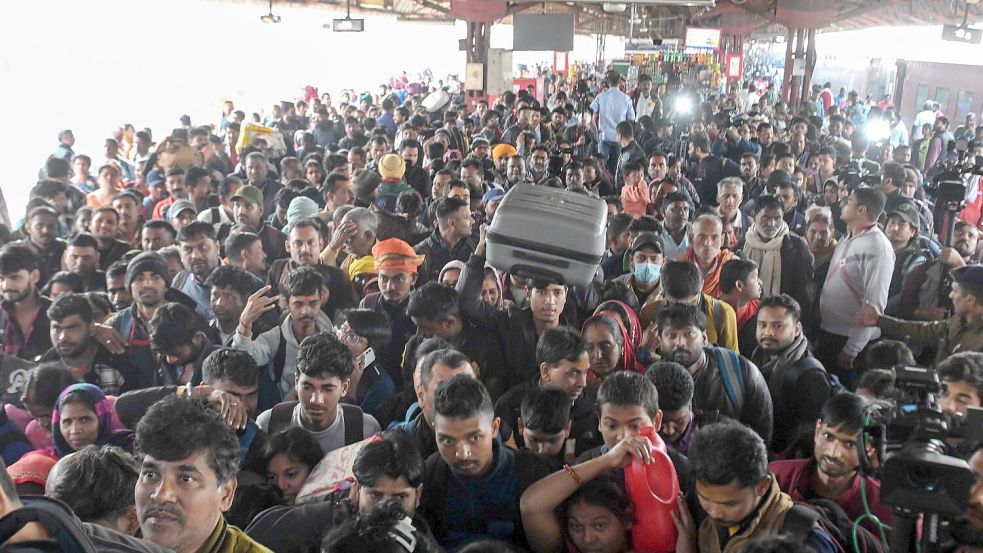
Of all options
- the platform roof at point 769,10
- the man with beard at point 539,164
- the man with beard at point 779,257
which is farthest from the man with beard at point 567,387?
the platform roof at point 769,10

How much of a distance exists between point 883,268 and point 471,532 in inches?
119

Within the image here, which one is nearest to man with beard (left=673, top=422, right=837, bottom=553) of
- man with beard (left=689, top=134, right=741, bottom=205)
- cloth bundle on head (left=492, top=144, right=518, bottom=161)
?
man with beard (left=689, top=134, right=741, bottom=205)

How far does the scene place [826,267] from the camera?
505cm

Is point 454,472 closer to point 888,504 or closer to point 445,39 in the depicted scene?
point 888,504

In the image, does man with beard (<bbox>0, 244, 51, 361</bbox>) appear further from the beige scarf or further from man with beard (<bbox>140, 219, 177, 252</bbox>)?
the beige scarf

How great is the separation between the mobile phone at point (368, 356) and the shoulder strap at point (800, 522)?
2.01 m

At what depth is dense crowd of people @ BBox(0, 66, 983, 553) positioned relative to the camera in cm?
223

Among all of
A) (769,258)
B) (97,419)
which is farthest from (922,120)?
(97,419)

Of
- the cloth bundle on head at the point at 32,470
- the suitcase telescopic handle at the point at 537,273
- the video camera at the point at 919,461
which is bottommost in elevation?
the cloth bundle on head at the point at 32,470

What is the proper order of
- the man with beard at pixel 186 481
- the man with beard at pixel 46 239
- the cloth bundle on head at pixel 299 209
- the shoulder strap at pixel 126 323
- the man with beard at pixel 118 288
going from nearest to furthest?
the man with beard at pixel 186 481, the shoulder strap at pixel 126 323, the man with beard at pixel 118 288, the man with beard at pixel 46 239, the cloth bundle on head at pixel 299 209

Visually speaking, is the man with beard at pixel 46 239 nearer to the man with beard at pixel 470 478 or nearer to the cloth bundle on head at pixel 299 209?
the cloth bundle on head at pixel 299 209

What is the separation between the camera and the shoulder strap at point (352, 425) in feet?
10.1

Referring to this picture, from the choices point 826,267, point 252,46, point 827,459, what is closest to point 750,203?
point 826,267

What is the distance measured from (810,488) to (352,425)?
1.68 metres
